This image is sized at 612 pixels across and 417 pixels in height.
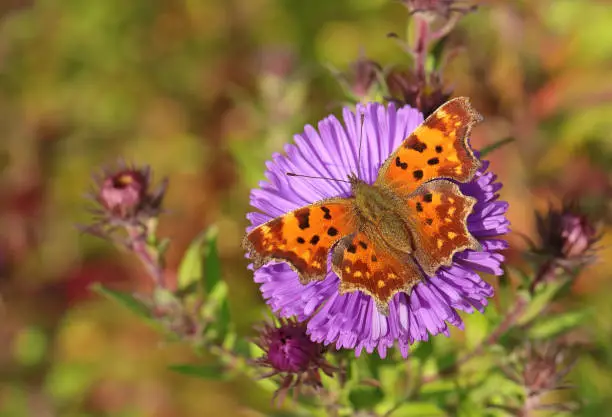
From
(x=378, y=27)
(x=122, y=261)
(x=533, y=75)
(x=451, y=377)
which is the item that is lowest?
(x=451, y=377)

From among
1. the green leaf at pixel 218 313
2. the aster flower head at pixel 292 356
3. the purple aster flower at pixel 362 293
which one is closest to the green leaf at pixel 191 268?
the green leaf at pixel 218 313

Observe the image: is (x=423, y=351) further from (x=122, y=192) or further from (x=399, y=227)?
(x=122, y=192)

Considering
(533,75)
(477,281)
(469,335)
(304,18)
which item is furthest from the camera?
(304,18)

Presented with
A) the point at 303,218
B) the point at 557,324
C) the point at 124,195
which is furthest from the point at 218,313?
the point at 557,324

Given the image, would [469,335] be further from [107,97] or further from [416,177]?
[107,97]

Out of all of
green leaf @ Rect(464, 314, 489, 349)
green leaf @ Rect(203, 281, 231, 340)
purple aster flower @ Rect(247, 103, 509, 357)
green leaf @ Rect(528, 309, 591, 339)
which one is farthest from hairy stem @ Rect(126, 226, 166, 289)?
green leaf @ Rect(528, 309, 591, 339)

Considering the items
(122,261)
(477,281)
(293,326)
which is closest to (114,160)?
(122,261)

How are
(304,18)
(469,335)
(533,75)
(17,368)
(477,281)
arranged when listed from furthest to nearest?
(304,18) → (533,75) → (17,368) → (469,335) → (477,281)

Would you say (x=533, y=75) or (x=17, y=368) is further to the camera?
(x=533, y=75)

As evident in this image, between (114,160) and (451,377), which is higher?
(114,160)
